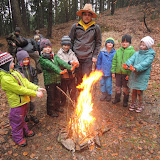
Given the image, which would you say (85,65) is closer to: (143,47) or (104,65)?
(104,65)

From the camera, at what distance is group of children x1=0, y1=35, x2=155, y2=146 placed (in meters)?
2.86

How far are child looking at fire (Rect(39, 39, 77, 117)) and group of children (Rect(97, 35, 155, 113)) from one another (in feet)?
4.98

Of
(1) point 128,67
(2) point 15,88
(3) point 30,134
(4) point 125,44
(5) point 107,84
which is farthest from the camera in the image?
(5) point 107,84

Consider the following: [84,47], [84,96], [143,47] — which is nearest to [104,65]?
[84,47]

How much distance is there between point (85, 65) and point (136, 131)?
7.92ft

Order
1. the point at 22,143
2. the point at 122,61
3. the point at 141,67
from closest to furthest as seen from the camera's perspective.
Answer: the point at 22,143 < the point at 141,67 < the point at 122,61

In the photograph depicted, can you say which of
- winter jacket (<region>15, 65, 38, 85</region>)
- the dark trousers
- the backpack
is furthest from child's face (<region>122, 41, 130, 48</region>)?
the backpack

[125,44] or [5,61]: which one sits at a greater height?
[125,44]

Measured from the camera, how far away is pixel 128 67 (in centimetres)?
402

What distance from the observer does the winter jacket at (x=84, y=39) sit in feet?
13.4

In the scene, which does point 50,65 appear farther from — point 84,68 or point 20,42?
point 20,42

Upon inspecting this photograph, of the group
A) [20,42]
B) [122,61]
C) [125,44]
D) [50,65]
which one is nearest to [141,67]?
[122,61]

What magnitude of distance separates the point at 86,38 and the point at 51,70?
1.47 metres

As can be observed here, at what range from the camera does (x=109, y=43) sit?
446 cm
